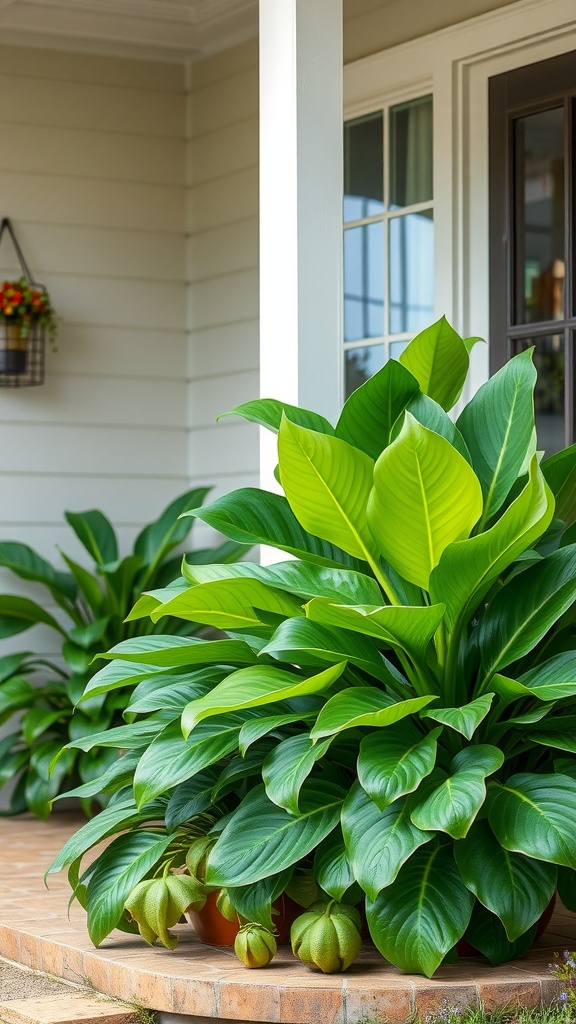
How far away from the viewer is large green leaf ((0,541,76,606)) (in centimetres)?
493

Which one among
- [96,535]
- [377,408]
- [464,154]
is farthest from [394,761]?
[96,535]

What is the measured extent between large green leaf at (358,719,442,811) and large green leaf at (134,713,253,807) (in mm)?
280

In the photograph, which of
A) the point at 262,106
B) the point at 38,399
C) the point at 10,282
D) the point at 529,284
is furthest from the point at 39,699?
the point at 262,106

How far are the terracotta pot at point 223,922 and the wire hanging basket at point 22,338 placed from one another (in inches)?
109

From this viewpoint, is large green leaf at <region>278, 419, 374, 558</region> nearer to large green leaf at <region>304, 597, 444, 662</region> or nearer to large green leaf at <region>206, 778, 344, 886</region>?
large green leaf at <region>304, 597, 444, 662</region>

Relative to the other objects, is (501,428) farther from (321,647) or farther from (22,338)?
(22,338)

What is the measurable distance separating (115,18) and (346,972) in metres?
3.84

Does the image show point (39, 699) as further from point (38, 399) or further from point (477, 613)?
point (477, 613)

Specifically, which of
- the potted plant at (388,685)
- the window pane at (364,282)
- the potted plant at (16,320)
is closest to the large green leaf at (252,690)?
the potted plant at (388,685)

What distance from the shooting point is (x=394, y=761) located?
2482 mm

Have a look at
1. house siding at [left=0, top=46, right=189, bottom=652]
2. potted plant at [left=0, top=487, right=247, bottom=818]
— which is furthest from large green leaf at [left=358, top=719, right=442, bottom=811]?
house siding at [left=0, top=46, right=189, bottom=652]

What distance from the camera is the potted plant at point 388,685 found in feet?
8.04

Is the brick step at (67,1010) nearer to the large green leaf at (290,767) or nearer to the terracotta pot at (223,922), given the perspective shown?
the terracotta pot at (223,922)

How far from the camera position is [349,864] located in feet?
8.10
